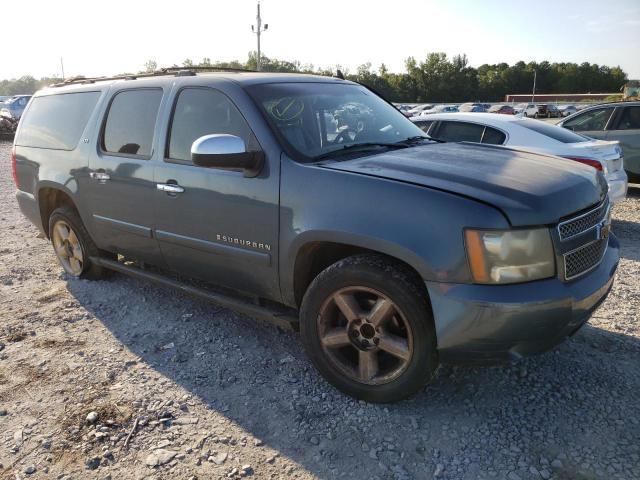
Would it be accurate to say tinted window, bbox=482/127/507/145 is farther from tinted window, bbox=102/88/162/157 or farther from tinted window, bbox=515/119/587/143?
tinted window, bbox=102/88/162/157

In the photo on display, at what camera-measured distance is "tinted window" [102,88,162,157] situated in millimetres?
3840

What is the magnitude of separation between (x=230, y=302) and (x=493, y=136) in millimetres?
4314

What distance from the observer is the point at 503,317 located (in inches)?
94.3

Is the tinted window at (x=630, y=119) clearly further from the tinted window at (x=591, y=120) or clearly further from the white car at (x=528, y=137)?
the white car at (x=528, y=137)

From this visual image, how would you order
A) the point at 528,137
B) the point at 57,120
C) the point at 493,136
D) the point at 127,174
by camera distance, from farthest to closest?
the point at 493,136, the point at 528,137, the point at 57,120, the point at 127,174

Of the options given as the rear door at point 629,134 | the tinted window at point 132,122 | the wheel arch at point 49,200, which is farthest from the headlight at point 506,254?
the rear door at point 629,134

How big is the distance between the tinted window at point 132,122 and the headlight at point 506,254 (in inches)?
97.5

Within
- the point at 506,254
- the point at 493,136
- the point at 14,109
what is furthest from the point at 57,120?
the point at 14,109

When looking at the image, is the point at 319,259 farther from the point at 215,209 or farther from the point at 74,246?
the point at 74,246

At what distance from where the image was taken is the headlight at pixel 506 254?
2.40 metres

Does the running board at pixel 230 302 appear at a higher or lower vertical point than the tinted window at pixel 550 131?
lower

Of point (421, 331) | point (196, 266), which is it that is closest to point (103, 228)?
point (196, 266)

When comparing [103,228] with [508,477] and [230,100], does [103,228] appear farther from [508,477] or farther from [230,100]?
[508,477]

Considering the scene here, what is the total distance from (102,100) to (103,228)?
1067mm
